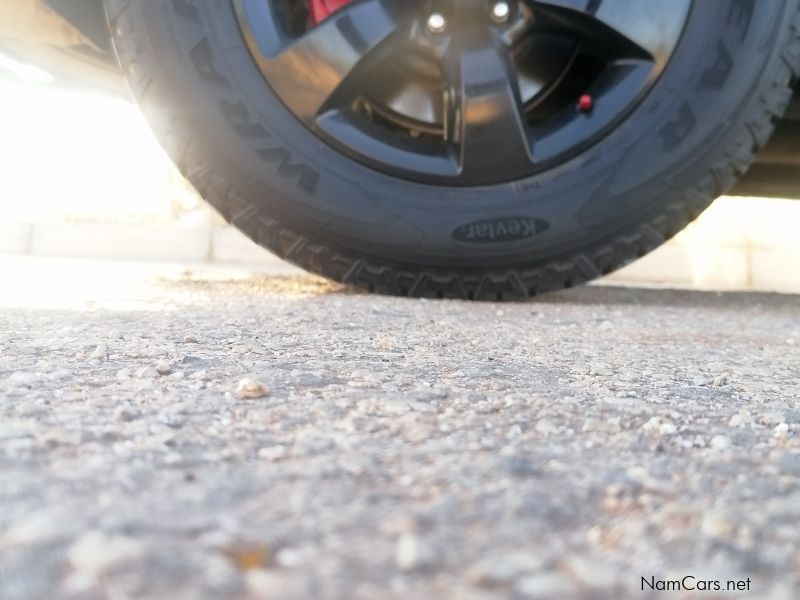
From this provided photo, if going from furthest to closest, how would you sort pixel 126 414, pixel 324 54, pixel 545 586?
pixel 324 54 → pixel 126 414 → pixel 545 586

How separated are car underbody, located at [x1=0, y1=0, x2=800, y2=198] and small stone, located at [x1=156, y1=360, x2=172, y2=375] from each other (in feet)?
2.61

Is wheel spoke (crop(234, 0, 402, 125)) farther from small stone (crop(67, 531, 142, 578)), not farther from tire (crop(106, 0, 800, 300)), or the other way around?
small stone (crop(67, 531, 142, 578))

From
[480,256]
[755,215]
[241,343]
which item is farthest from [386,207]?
[755,215]

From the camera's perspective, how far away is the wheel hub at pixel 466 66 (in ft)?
2.93

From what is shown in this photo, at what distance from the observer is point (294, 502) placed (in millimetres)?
256

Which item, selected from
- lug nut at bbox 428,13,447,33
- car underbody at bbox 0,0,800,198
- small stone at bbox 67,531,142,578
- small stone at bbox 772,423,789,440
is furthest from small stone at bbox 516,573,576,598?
car underbody at bbox 0,0,800,198

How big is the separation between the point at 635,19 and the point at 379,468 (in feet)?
2.67

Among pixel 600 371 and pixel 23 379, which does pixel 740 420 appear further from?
pixel 23 379

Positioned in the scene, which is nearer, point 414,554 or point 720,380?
point 414,554

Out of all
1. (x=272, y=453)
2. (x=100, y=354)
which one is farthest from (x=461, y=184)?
(x=272, y=453)

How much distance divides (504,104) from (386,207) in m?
0.21

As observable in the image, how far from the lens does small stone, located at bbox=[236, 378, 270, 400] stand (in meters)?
0.40

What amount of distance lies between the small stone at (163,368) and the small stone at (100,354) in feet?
0.15

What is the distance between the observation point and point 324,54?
89cm
